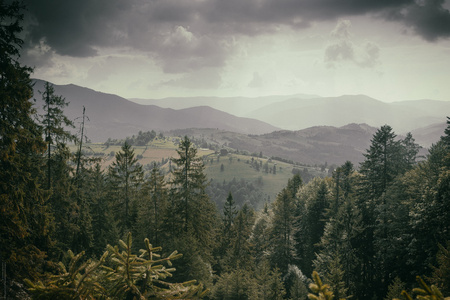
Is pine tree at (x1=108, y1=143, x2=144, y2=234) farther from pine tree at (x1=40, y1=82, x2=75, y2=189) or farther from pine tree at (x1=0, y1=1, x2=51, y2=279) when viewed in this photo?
pine tree at (x1=0, y1=1, x2=51, y2=279)

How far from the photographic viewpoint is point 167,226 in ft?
96.7

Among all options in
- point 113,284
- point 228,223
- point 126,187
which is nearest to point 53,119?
point 126,187

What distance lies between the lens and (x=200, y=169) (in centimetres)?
3125

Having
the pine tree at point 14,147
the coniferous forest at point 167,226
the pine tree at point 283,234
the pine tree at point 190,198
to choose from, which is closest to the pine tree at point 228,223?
the coniferous forest at point 167,226

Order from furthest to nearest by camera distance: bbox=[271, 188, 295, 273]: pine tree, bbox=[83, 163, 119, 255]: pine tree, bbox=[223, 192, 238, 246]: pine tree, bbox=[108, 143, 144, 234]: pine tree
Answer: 1. bbox=[223, 192, 238, 246]: pine tree
2. bbox=[271, 188, 295, 273]: pine tree
3. bbox=[108, 143, 144, 234]: pine tree
4. bbox=[83, 163, 119, 255]: pine tree

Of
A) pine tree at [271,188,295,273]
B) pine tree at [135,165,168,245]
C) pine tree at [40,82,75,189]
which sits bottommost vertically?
pine tree at [271,188,295,273]

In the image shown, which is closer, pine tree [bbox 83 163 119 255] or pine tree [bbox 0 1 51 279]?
pine tree [bbox 0 1 51 279]

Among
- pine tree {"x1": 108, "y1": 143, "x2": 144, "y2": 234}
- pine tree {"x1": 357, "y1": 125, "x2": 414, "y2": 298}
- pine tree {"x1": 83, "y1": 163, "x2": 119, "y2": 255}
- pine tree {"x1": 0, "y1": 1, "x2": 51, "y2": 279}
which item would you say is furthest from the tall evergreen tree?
pine tree {"x1": 357, "y1": 125, "x2": 414, "y2": 298}

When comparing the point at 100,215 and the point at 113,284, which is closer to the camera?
the point at 113,284

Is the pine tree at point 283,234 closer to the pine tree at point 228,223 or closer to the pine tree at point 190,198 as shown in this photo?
the pine tree at point 228,223

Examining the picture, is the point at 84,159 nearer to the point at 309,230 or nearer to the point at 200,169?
the point at 200,169

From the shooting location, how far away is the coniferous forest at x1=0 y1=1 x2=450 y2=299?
36.9 ft

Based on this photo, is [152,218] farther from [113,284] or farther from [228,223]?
[113,284]

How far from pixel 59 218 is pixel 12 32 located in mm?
13669
